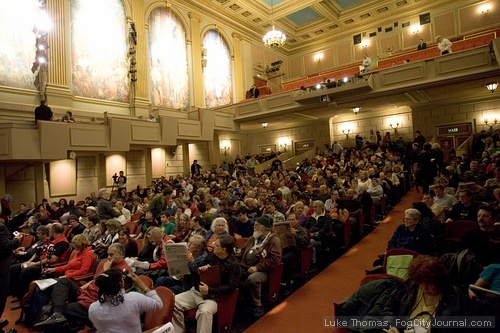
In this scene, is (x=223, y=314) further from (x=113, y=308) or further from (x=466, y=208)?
(x=466, y=208)

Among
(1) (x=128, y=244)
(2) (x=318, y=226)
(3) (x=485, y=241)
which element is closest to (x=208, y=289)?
(1) (x=128, y=244)

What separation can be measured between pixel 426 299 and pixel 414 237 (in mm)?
1320

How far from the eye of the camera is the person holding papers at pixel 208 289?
241 centimetres

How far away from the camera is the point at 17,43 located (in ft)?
29.6

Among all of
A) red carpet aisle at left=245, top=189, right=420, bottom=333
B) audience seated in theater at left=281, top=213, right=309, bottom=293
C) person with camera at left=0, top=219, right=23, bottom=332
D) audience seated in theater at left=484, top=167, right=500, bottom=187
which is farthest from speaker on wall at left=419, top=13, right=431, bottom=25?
person with camera at left=0, top=219, right=23, bottom=332

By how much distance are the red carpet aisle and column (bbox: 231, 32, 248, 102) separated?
1329 cm

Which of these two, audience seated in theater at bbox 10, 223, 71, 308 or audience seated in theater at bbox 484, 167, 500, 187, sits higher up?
audience seated in theater at bbox 484, 167, 500, 187

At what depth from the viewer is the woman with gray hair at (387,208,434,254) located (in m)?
2.93

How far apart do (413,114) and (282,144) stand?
22.0 ft

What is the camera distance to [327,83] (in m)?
10.9

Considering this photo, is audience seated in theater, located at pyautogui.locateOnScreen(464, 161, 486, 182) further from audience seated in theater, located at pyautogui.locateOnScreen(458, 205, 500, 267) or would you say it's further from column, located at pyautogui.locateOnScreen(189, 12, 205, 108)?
column, located at pyautogui.locateOnScreen(189, 12, 205, 108)

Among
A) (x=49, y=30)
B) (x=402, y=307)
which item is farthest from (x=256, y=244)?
(x=49, y=30)

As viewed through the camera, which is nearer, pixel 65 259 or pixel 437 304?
pixel 437 304

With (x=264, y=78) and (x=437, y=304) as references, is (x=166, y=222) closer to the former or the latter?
(x=437, y=304)
